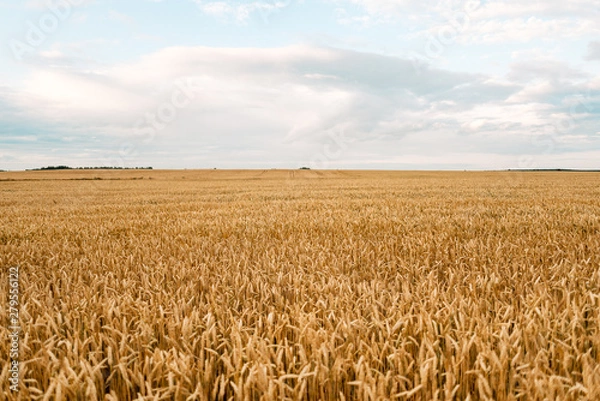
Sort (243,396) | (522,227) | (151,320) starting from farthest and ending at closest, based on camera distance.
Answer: (522,227) → (151,320) → (243,396)

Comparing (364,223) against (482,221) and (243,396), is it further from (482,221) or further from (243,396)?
(243,396)

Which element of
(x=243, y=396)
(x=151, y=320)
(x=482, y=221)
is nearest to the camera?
(x=243, y=396)

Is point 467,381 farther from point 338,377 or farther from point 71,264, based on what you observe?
point 71,264

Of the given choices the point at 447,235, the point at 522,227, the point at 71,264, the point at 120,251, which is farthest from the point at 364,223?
the point at 71,264

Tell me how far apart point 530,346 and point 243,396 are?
182cm

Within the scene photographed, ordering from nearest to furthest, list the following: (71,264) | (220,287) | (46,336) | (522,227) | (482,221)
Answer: (46,336) < (220,287) < (71,264) < (522,227) < (482,221)

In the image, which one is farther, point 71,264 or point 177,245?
point 177,245

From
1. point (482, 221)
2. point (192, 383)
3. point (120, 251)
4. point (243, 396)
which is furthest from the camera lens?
point (482, 221)

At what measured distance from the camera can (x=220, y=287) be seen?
12.3 ft

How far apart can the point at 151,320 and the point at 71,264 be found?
2.93m

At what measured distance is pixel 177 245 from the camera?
20.9ft

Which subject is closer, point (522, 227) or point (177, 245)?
point (177, 245)

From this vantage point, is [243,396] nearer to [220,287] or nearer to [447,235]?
[220,287]

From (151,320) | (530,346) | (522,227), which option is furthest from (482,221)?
(151,320)
